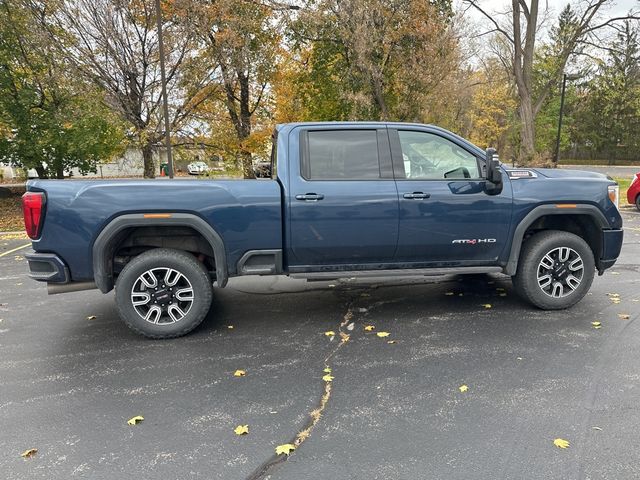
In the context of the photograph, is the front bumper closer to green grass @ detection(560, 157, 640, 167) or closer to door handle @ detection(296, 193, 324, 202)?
door handle @ detection(296, 193, 324, 202)

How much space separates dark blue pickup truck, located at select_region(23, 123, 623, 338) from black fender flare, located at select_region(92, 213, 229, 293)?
11 mm

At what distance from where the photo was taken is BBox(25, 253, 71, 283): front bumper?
394 centimetres

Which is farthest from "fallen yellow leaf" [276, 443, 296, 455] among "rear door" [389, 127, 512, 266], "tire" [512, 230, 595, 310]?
"tire" [512, 230, 595, 310]

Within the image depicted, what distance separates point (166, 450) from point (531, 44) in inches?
899

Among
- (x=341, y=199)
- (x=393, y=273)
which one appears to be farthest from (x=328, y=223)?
(x=393, y=273)

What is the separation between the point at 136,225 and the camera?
3998mm

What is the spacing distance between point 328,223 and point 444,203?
3.85 feet

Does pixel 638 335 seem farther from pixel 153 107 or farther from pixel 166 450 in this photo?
pixel 153 107

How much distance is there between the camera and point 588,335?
4148mm

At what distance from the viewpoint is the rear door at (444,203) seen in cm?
438

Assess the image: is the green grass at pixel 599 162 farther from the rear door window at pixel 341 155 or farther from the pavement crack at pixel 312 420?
the pavement crack at pixel 312 420

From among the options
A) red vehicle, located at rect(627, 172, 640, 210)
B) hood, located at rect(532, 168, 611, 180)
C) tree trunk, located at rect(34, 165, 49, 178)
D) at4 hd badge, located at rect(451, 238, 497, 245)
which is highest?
tree trunk, located at rect(34, 165, 49, 178)

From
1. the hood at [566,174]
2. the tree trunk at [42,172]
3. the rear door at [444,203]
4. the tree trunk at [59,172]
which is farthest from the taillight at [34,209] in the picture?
the tree trunk at [59,172]

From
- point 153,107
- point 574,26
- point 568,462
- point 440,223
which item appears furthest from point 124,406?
point 574,26
